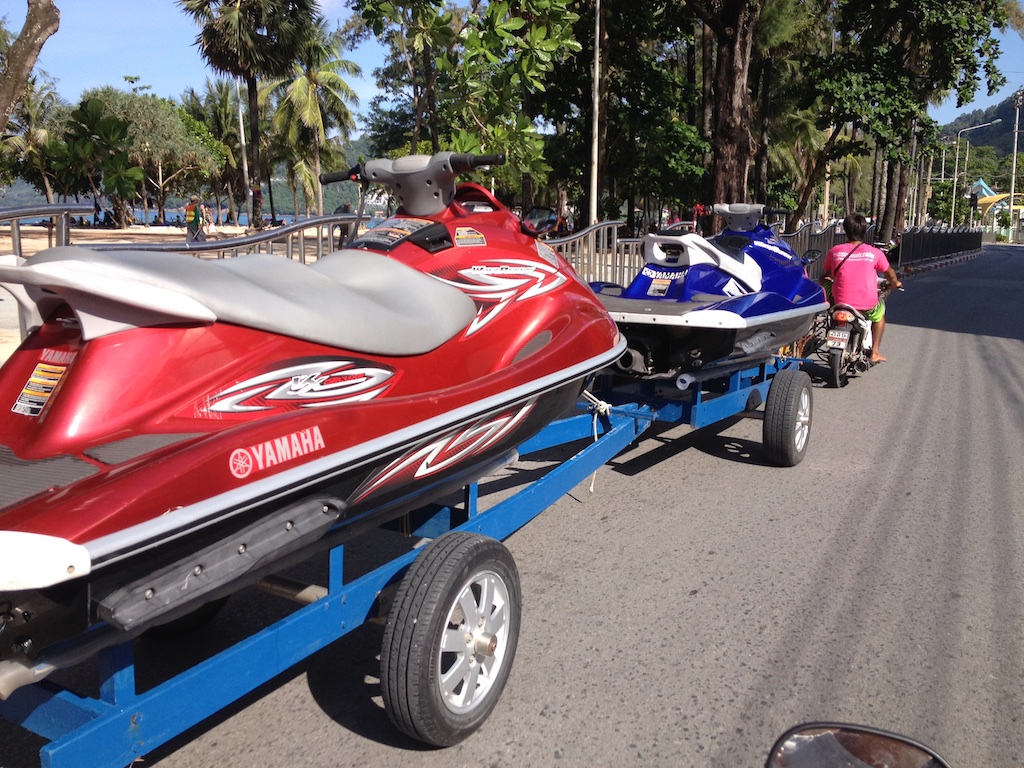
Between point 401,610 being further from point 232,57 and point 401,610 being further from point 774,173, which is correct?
point 774,173

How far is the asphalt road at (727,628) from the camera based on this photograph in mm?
3186

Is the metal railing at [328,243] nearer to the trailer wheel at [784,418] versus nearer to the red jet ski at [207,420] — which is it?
the red jet ski at [207,420]

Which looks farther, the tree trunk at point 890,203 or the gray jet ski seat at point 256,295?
the tree trunk at point 890,203

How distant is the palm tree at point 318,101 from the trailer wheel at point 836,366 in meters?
45.8

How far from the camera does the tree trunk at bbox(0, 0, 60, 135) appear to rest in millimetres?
8258

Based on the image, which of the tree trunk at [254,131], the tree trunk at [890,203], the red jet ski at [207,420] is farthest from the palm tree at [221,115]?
the red jet ski at [207,420]

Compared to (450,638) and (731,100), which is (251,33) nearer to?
(731,100)

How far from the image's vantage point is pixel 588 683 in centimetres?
354

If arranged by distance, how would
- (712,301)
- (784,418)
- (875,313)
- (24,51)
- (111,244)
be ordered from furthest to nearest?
1. (875,313)
2. (24,51)
3. (712,301)
4. (784,418)
5. (111,244)

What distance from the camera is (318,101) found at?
55.1 m

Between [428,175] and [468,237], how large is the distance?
423 mm

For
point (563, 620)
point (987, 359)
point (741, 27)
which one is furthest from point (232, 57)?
point (563, 620)

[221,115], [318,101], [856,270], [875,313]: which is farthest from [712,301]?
[221,115]

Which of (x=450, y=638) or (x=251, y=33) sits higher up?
(x=251, y=33)
